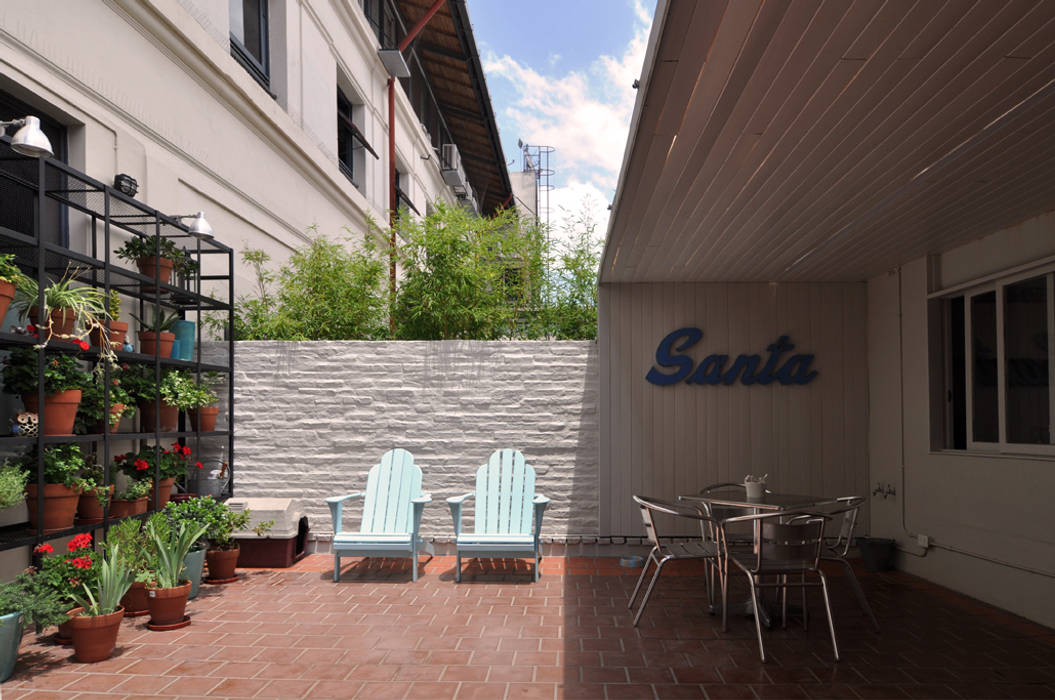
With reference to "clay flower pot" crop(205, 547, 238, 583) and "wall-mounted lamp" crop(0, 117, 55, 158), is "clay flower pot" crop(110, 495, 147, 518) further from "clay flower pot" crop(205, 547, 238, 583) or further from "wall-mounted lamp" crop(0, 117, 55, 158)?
"wall-mounted lamp" crop(0, 117, 55, 158)

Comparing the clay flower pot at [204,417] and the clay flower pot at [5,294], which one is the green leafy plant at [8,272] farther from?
A: the clay flower pot at [204,417]

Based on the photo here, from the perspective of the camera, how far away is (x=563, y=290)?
739 centimetres

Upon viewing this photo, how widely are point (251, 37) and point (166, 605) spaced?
18.7 ft

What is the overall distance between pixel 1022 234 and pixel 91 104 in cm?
585

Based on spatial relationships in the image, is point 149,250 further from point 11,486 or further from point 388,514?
point 388,514

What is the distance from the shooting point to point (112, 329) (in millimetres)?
4758

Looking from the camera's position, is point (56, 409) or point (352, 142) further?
point (352, 142)

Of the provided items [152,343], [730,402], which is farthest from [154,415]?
[730,402]

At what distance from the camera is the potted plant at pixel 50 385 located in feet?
13.4

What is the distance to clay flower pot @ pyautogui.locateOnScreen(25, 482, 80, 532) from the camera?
415cm

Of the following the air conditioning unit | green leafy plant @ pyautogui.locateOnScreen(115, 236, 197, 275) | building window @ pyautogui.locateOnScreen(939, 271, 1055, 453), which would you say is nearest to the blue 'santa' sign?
building window @ pyautogui.locateOnScreen(939, 271, 1055, 453)

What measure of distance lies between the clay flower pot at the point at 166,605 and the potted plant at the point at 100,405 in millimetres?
991

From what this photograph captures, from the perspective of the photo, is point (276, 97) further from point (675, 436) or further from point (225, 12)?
point (675, 436)

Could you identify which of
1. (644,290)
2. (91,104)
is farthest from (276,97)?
(644,290)
